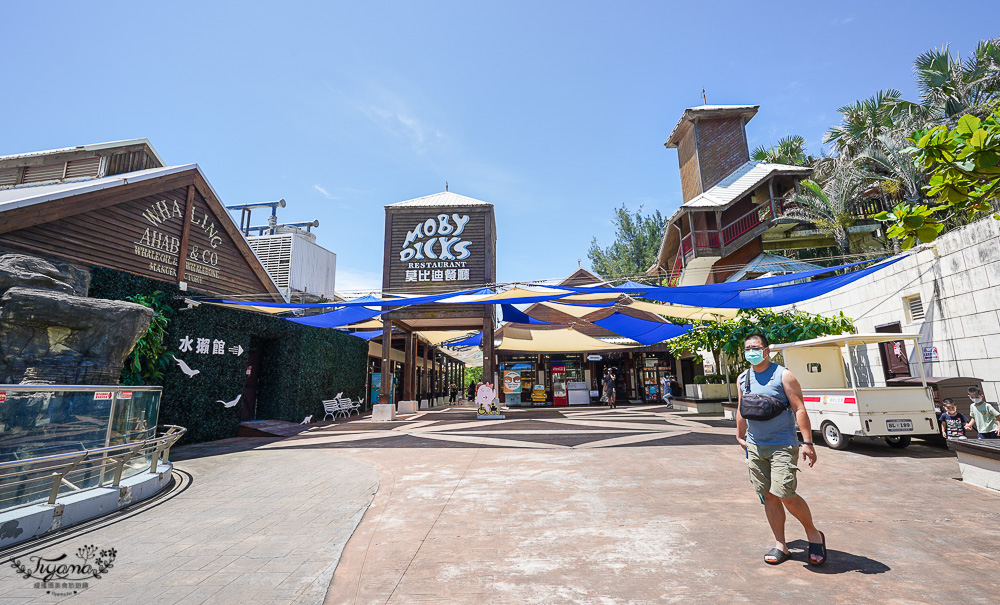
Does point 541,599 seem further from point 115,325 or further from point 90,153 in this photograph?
point 90,153

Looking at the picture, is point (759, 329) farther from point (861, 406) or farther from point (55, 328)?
point (55, 328)

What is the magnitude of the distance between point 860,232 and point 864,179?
2.28 m

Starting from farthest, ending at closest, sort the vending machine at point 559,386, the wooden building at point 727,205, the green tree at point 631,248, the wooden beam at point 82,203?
1. the green tree at point 631,248
2. the vending machine at point 559,386
3. the wooden building at point 727,205
4. the wooden beam at point 82,203

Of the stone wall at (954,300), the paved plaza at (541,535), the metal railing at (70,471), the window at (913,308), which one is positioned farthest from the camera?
the window at (913,308)

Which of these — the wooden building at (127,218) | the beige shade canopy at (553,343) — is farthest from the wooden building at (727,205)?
the wooden building at (127,218)

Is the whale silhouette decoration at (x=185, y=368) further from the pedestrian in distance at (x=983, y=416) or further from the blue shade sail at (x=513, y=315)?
the pedestrian in distance at (x=983, y=416)

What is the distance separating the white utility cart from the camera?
640 centimetres

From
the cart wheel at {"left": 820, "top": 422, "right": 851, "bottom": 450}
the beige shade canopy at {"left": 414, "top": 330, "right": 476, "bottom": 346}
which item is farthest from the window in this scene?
the beige shade canopy at {"left": 414, "top": 330, "right": 476, "bottom": 346}

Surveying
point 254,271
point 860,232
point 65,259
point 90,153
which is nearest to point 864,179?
point 860,232

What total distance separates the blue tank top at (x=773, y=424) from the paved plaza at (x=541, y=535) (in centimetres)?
72

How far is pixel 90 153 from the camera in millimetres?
12609

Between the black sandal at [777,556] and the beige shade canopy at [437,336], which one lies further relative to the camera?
the beige shade canopy at [437,336]

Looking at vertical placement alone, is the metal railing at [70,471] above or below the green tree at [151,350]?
below

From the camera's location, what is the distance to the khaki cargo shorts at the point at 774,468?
272 cm
